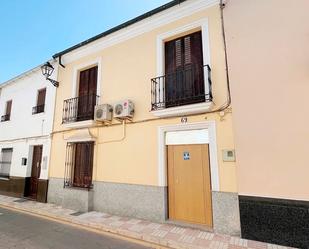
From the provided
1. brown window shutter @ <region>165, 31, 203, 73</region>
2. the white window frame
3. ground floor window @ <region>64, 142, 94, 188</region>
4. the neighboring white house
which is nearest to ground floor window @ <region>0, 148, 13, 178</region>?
the neighboring white house

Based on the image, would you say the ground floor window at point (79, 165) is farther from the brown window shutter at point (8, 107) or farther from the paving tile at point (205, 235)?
the brown window shutter at point (8, 107)

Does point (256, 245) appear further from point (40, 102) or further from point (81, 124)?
point (40, 102)

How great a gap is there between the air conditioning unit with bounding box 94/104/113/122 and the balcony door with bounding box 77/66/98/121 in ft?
2.54

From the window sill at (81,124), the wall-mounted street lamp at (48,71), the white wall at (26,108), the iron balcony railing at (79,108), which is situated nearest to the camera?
the window sill at (81,124)

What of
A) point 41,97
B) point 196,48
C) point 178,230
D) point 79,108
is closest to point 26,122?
point 41,97

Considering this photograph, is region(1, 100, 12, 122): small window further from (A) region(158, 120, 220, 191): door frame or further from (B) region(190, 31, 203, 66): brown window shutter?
(B) region(190, 31, 203, 66): brown window shutter

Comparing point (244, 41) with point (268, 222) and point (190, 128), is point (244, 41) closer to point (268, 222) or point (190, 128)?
point (190, 128)

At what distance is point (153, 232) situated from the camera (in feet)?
16.2

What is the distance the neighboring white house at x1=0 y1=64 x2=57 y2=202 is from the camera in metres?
8.93

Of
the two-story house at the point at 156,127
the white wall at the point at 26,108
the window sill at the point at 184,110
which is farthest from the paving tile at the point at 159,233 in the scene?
the white wall at the point at 26,108

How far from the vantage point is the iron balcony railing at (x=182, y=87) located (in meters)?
5.57

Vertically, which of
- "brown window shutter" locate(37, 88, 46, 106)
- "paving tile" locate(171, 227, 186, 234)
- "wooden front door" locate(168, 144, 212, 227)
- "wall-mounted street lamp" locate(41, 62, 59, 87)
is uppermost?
"wall-mounted street lamp" locate(41, 62, 59, 87)

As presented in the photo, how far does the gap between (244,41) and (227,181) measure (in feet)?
11.8

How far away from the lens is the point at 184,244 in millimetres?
4289
